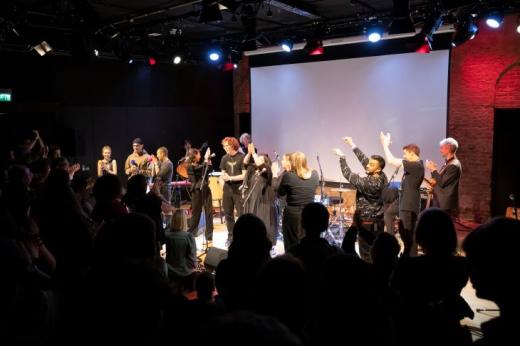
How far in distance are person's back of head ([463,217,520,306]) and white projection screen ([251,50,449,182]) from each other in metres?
7.75

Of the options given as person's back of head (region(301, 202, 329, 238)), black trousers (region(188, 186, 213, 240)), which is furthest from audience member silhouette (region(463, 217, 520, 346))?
black trousers (region(188, 186, 213, 240))

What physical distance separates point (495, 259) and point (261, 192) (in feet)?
18.0

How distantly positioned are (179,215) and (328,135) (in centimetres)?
625

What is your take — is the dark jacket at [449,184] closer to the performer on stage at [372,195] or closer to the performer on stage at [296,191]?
the performer on stage at [372,195]

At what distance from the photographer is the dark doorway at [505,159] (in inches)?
328

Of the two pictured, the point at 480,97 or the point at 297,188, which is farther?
the point at 480,97

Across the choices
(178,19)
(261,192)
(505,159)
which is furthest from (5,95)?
(505,159)

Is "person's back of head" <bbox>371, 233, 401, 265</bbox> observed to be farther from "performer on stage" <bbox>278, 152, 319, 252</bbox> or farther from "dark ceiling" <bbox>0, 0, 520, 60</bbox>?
"dark ceiling" <bbox>0, 0, 520, 60</bbox>

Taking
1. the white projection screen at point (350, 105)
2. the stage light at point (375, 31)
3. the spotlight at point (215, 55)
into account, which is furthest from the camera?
the spotlight at point (215, 55)

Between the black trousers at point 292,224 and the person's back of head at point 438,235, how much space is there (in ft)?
10.9

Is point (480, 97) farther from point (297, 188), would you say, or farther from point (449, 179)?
point (297, 188)

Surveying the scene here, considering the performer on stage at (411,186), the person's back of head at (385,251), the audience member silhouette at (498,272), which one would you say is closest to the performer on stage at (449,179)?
the performer on stage at (411,186)

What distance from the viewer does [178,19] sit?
835cm

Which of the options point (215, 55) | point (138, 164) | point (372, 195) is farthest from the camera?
point (215, 55)
